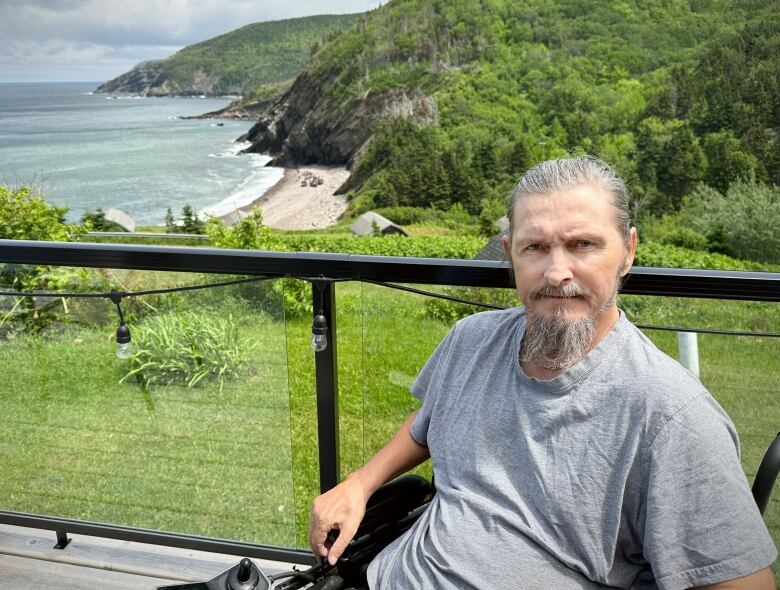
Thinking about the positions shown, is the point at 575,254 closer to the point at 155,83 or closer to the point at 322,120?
the point at 322,120

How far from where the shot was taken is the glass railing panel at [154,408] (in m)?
1.60

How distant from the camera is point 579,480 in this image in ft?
3.24

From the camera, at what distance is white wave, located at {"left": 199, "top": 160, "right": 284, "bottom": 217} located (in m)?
34.5

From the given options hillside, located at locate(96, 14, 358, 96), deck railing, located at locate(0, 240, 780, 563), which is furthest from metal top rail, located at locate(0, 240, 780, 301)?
hillside, located at locate(96, 14, 358, 96)

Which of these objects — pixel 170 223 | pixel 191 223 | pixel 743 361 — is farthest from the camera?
pixel 170 223

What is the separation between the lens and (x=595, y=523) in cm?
97

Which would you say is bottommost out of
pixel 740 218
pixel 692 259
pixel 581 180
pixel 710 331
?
pixel 692 259

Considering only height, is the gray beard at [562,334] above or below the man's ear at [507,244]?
below

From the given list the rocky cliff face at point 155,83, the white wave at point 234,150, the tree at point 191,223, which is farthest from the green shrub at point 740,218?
the rocky cliff face at point 155,83

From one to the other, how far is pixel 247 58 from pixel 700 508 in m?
50.9

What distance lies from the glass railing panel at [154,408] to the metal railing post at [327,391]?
0.08 metres

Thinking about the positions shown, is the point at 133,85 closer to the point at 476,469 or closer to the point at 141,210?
the point at 141,210

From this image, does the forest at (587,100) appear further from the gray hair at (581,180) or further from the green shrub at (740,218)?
the gray hair at (581,180)

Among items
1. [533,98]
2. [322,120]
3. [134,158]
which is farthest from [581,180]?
[134,158]
